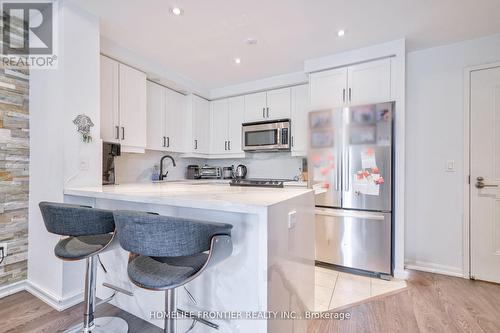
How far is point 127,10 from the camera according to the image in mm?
1927

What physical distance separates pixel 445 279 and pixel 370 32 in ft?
8.45

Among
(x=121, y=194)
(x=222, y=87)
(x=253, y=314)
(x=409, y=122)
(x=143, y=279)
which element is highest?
(x=222, y=87)

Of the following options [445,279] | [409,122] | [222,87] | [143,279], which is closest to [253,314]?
[143,279]

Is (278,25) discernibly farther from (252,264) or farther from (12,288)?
(12,288)

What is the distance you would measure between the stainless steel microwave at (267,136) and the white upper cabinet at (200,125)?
716 mm

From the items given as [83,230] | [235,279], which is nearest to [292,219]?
[235,279]

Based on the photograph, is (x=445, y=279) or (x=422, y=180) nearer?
(x=445, y=279)

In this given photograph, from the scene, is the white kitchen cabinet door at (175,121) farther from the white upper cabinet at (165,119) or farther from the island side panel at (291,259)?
the island side panel at (291,259)

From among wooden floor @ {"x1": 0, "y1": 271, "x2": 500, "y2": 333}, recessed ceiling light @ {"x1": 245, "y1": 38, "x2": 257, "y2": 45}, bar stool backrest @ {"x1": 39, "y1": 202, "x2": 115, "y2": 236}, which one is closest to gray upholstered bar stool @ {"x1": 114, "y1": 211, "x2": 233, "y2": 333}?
bar stool backrest @ {"x1": 39, "y1": 202, "x2": 115, "y2": 236}

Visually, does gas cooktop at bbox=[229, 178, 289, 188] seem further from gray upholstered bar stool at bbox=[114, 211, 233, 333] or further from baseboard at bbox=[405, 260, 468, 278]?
gray upholstered bar stool at bbox=[114, 211, 233, 333]

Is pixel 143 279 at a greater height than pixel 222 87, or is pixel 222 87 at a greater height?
pixel 222 87

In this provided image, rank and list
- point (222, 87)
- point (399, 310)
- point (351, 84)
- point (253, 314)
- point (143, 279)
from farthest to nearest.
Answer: point (222, 87)
point (351, 84)
point (399, 310)
point (253, 314)
point (143, 279)

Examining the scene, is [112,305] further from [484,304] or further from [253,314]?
[484,304]

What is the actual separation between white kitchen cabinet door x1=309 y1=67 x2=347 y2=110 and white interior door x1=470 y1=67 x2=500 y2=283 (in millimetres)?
1273
